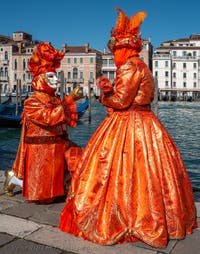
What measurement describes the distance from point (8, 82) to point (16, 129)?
128ft

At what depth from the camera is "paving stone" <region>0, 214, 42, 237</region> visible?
2.56m

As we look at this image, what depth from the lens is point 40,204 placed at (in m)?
3.21

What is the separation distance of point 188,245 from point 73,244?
0.74 meters

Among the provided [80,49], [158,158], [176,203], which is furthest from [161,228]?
[80,49]

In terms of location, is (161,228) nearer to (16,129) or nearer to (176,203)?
(176,203)

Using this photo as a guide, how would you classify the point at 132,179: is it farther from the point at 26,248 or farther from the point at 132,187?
the point at 26,248

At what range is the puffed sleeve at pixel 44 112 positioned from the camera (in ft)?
9.63

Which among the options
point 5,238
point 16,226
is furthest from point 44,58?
point 5,238

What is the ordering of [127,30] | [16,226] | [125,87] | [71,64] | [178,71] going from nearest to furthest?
[125,87], [127,30], [16,226], [178,71], [71,64]

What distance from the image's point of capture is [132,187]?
234 centimetres

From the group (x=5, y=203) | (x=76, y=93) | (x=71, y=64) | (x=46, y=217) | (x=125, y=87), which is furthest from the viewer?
(x=71, y=64)

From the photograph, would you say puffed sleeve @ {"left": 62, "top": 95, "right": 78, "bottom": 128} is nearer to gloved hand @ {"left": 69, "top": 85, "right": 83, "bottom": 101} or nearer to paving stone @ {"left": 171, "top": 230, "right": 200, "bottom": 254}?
gloved hand @ {"left": 69, "top": 85, "right": 83, "bottom": 101}

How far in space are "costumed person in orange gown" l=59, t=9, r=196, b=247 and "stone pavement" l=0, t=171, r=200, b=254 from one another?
0.05 meters

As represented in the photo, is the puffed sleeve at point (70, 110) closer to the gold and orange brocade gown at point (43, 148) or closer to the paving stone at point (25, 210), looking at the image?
the gold and orange brocade gown at point (43, 148)
